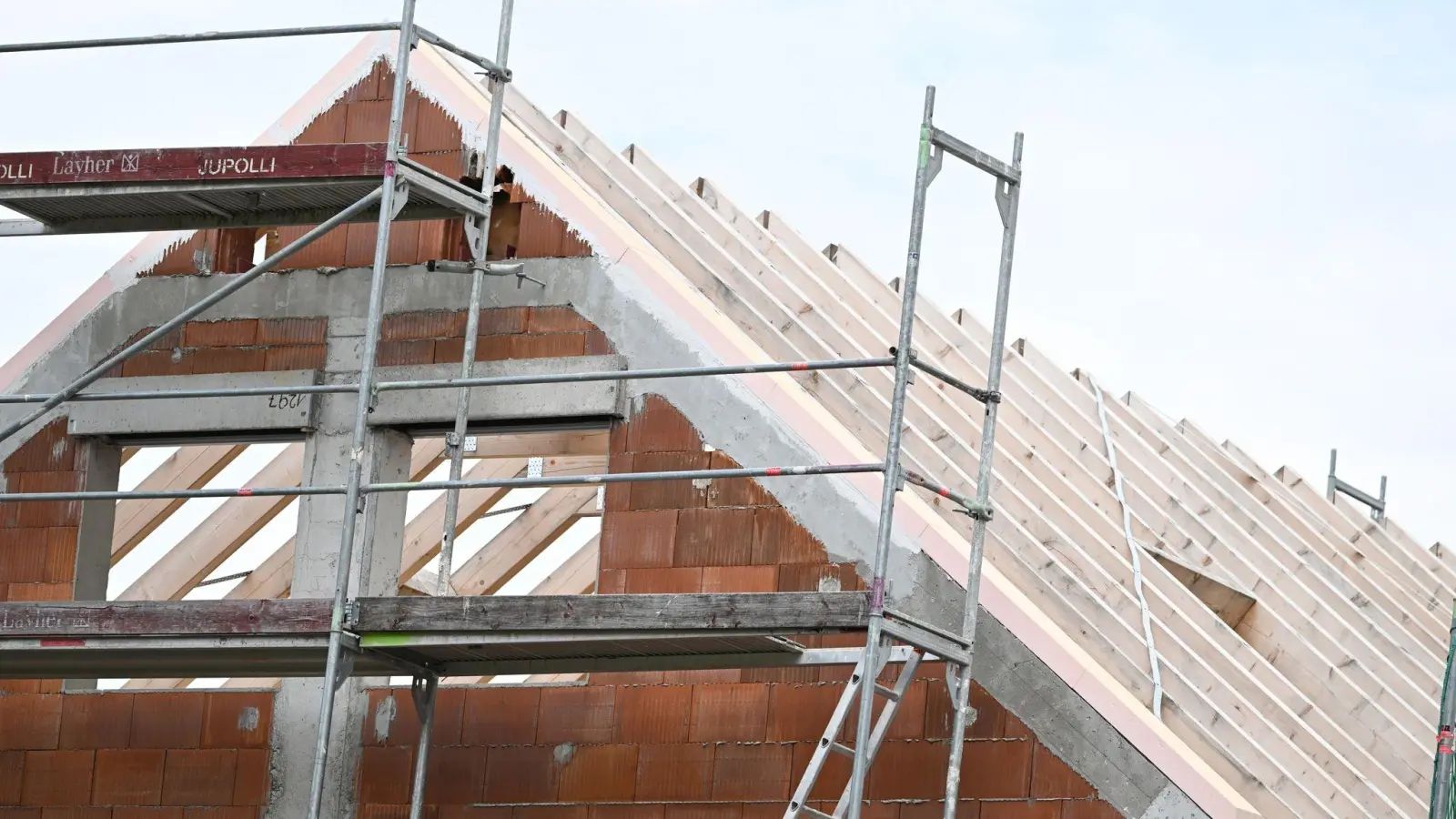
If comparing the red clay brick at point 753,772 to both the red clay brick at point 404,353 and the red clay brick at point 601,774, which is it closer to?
the red clay brick at point 601,774

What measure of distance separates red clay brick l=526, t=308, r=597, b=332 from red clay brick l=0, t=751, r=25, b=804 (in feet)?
11.5

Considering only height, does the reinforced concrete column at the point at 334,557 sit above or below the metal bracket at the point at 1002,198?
below

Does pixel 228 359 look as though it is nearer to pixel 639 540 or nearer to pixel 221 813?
pixel 221 813

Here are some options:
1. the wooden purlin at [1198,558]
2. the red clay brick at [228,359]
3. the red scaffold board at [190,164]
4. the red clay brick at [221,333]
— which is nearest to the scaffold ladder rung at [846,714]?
the wooden purlin at [1198,558]

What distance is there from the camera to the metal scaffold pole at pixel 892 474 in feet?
29.4

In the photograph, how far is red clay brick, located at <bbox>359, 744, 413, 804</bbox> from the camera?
11.0 m

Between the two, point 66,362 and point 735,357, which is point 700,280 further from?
point 66,362

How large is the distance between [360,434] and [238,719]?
7.22 ft

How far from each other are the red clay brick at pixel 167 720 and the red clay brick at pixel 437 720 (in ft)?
3.59

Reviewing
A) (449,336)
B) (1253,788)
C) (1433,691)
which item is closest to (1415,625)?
(1433,691)

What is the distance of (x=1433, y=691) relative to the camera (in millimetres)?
13203

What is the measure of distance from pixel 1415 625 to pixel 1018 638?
18.4 feet

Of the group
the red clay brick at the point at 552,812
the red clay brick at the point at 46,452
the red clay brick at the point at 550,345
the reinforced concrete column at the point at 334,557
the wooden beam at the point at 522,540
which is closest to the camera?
the red clay brick at the point at 552,812

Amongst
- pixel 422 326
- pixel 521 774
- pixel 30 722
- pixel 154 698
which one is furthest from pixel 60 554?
pixel 521 774
